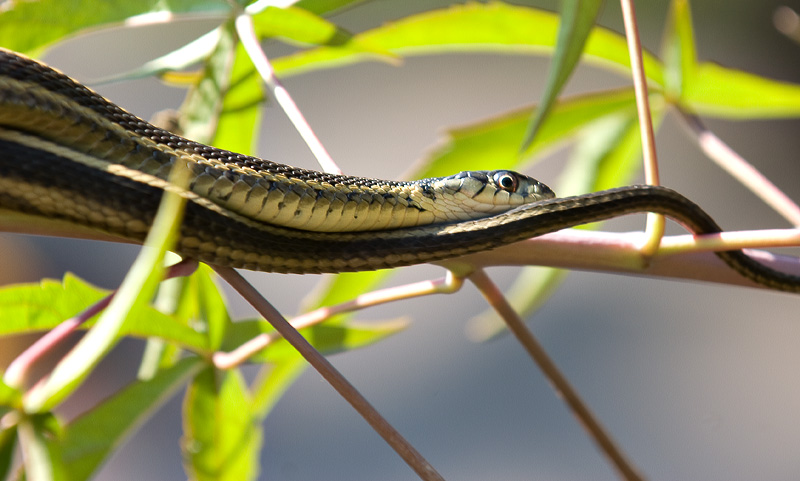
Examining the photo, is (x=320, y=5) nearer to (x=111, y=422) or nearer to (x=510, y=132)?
(x=510, y=132)

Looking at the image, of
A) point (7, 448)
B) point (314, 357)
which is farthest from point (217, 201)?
point (7, 448)

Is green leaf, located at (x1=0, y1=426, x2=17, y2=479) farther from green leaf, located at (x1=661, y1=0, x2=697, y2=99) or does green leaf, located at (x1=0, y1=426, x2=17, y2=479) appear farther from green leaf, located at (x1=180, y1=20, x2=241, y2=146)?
green leaf, located at (x1=661, y1=0, x2=697, y2=99)

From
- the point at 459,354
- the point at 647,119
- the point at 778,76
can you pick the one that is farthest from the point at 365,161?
the point at 647,119

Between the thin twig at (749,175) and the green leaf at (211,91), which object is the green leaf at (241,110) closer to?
the green leaf at (211,91)

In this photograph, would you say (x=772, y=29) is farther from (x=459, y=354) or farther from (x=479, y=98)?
(x=459, y=354)

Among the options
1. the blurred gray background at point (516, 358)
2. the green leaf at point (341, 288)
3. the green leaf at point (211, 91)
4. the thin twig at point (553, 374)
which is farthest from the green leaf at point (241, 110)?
the blurred gray background at point (516, 358)

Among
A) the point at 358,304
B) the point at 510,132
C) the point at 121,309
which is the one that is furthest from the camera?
the point at 510,132
